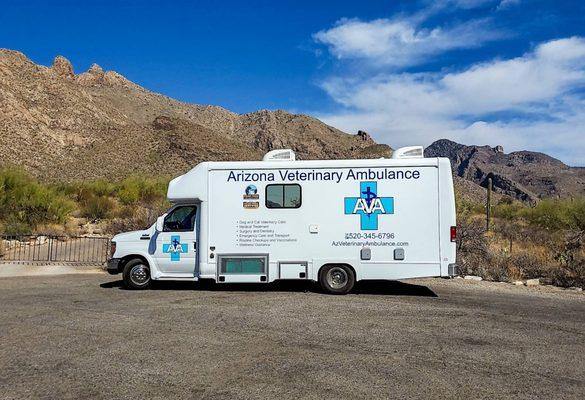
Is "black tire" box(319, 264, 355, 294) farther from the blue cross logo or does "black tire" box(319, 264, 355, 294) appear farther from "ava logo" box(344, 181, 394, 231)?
the blue cross logo

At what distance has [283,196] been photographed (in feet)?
38.7

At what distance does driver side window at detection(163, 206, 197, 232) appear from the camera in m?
12.1

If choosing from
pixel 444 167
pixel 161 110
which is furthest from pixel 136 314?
pixel 161 110

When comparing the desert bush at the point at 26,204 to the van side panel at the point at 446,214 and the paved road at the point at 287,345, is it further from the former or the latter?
the van side panel at the point at 446,214

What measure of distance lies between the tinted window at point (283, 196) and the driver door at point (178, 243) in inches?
72.6

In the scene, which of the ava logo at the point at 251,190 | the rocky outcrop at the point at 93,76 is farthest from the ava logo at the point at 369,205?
the rocky outcrop at the point at 93,76

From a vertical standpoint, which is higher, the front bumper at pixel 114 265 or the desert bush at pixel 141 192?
the desert bush at pixel 141 192

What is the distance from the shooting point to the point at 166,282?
13508 millimetres

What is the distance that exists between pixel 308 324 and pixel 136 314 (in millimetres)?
3222

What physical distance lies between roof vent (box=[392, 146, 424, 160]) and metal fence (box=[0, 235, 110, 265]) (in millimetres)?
9840

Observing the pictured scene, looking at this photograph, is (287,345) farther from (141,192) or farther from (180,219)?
(141,192)

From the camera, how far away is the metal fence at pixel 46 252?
16.8 m

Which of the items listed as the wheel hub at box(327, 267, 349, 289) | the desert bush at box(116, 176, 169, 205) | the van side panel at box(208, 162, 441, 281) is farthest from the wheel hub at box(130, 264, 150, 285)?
the desert bush at box(116, 176, 169, 205)

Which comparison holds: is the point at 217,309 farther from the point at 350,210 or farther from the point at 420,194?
the point at 420,194
